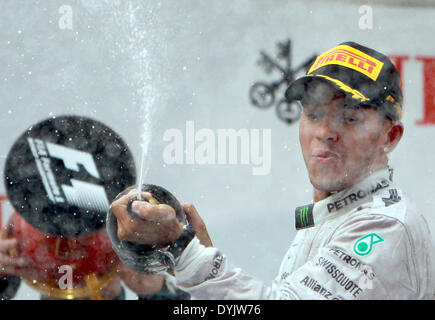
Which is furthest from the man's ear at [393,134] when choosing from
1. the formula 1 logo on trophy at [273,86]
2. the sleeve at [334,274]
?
the formula 1 logo on trophy at [273,86]

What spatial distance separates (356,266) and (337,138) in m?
0.18

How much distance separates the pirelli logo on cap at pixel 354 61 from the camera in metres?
0.90

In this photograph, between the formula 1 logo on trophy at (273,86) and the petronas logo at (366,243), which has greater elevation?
the formula 1 logo on trophy at (273,86)

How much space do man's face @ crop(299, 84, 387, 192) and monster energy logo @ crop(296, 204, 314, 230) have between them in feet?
0.19

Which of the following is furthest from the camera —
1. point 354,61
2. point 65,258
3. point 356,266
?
point 65,258

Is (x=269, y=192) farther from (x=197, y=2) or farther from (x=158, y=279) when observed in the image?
(x=197, y=2)

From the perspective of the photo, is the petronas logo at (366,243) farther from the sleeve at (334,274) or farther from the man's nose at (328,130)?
the man's nose at (328,130)

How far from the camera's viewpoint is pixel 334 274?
81 cm

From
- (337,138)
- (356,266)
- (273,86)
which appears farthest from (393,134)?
(273,86)

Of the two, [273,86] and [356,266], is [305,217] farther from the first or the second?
[273,86]

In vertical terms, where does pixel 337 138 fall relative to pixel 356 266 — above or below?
above

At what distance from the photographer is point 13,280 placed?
4.56 feet

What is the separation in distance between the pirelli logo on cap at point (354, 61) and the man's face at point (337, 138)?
0.04m

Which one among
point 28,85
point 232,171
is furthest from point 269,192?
point 28,85
